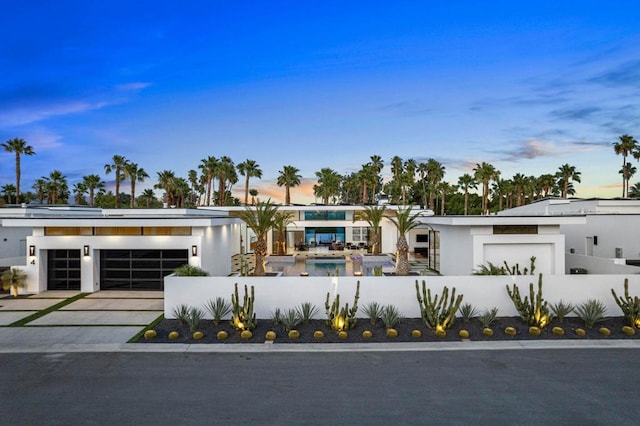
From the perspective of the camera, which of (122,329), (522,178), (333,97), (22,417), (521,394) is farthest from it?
(522,178)

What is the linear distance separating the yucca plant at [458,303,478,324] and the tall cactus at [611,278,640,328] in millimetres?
4380

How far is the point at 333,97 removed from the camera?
94.6ft

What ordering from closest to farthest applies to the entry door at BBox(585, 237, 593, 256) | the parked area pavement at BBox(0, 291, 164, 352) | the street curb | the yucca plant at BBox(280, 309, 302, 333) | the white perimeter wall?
the street curb → the parked area pavement at BBox(0, 291, 164, 352) → the yucca plant at BBox(280, 309, 302, 333) → the white perimeter wall → the entry door at BBox(585, 237, 593, 256)

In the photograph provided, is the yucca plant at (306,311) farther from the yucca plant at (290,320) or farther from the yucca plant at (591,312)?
the yucca plant at (591,312)

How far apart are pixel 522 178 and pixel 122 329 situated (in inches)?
2369

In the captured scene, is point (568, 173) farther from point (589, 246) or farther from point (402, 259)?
point (402, 259)

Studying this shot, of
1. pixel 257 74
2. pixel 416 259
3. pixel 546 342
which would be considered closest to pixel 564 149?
pixel 416 259

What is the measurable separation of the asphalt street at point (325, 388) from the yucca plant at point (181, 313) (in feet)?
7.11

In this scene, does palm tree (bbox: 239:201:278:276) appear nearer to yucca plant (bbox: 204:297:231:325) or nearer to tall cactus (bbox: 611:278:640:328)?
yucca plant (bbox: 204:297:231:325)

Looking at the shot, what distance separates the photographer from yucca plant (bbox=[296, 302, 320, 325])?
12961mm

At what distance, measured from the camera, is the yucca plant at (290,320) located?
12406 mm

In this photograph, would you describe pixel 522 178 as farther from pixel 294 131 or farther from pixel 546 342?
pixel 546 342

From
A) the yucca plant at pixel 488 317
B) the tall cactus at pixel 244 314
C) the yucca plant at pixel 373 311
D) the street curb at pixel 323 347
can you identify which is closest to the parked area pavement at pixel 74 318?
the street curb at pixel 323 347

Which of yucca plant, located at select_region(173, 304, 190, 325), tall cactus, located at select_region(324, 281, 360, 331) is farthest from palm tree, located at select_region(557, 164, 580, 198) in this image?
yucca plant, located at select_region(173, 304, 190, 325)
